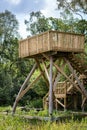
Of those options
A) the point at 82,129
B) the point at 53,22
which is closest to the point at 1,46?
the point at 53,22

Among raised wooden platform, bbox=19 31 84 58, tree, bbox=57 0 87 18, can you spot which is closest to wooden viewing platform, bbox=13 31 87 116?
raised wooden platform, bbox=19 31 84 58

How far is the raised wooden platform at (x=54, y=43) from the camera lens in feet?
82.6

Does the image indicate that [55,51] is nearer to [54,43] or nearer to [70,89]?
[54,43]

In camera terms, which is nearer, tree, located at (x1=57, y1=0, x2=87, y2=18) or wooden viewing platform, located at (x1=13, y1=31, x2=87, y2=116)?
wooden viewing platform, located at (x1=13, y1=31, x2=87, y2=116)

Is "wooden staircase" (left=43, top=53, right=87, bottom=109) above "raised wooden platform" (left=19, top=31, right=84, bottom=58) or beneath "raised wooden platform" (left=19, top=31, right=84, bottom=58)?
beneath

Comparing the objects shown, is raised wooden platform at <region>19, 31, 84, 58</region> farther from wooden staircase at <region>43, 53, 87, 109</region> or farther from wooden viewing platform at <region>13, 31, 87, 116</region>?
wooden staircase at <region>43, 53, 87, 109</region>

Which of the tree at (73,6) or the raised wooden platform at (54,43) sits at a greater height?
the tree at (73,6)

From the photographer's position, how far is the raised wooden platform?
2517 centimetres

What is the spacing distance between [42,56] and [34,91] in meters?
16.5

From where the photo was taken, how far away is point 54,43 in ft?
82.7

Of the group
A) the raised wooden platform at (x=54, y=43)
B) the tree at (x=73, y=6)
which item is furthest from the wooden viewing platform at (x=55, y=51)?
the tree at (x=73, y=6)

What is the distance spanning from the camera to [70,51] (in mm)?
26047

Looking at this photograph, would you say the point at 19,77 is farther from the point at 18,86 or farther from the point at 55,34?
the point at 55,34

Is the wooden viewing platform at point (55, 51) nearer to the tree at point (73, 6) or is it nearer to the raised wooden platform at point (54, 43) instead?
the raised wooden platform at point (54, 43)
